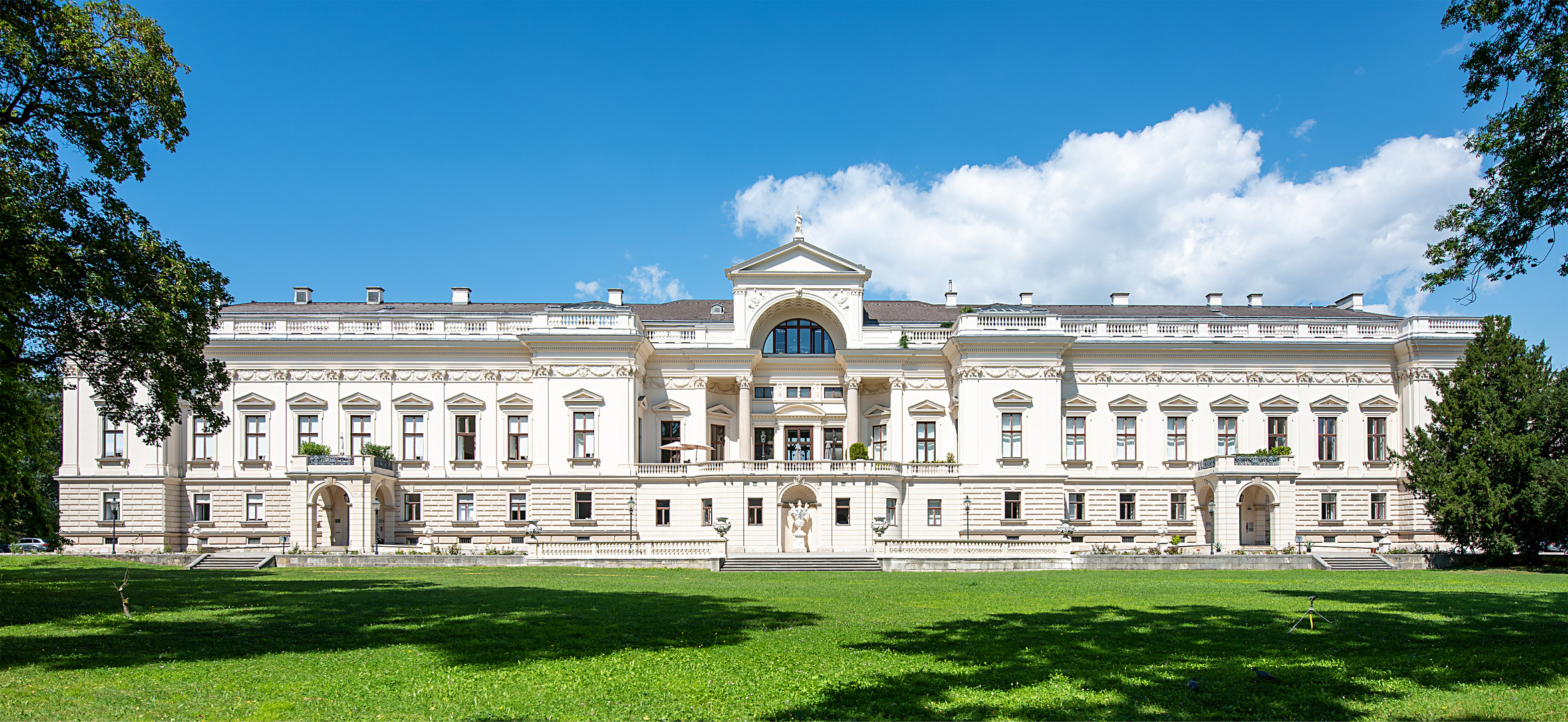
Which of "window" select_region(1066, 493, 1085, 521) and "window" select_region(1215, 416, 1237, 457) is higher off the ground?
"window" select_region(1215, 416, 1237, 457)

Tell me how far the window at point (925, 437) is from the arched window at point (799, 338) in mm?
6078

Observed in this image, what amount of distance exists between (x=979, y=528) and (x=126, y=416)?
3333cm

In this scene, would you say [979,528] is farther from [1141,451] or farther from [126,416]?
[126,416]

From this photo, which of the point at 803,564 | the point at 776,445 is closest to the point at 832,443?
the point at 776,445

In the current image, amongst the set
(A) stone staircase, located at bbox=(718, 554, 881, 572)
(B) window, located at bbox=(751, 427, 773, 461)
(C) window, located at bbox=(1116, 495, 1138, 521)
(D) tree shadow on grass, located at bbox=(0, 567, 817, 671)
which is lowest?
(A) stone staircase, located at bbox=(718, 554, 881, 572)

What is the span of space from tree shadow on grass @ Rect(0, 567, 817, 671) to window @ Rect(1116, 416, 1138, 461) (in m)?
29.0

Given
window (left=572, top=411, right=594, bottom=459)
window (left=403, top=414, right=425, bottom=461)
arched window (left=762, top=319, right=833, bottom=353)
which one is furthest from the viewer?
arched window (left=762, top=319, right=833, bottom=353)

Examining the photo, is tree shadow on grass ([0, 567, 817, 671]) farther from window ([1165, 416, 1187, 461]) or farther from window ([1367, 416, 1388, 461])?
window ([1367, 416, 1388, 461])

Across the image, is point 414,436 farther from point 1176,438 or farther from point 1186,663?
point 1186,663

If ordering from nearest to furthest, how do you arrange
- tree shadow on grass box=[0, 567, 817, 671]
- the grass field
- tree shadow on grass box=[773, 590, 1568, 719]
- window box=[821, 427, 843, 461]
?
tree shadow on grass box=[773, 590, 1568, 719] < the grass field < tree shadow on grass box=[0, 567, 817, 671] < window box=[821, 427, 843, 461]

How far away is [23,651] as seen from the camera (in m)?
14.1

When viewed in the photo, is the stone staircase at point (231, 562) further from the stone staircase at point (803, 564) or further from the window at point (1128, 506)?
the window at point (1128, 506)

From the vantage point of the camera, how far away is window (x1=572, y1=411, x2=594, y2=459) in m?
45.2

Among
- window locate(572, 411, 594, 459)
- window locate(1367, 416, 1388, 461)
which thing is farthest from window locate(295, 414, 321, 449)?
window locate(1367, 416, 1388, 461)
